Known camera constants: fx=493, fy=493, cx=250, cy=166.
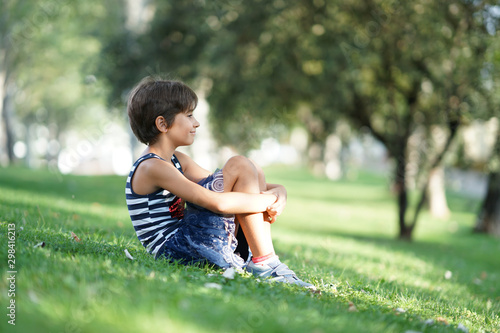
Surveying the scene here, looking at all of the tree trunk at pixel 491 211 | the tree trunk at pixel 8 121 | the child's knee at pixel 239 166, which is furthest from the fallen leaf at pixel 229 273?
the tree trunk at pixel 8 121

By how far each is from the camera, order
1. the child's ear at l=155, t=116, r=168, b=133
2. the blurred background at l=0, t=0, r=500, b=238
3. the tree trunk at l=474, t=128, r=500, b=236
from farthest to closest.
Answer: the tree trunk at l=474, t=128, r=500, b=236, the blurred background at l=0, t=0, r=500, b=238, the child's ear at l=155, t=116, r=168, b=133

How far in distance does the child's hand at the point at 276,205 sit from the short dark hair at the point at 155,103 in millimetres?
922

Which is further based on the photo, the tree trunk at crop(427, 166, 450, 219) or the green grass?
the tree trunk at crop(427, 166, 450, 219)

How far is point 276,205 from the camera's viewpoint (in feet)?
12.0

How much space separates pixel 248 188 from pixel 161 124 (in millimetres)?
824

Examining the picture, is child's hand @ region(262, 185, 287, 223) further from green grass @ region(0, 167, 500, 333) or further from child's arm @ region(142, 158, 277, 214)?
green grass @ region(0, 167, 500, 333)

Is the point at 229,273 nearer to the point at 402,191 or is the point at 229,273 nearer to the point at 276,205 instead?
the point at 276,205

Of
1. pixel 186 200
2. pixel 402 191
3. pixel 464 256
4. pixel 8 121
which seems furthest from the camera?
pixel 8 121

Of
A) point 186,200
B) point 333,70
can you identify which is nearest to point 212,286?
point 186,200

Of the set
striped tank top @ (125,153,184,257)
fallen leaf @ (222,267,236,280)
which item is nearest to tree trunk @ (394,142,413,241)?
striped tank top @ (125,153,184,257)

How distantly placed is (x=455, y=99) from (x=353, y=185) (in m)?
19.3

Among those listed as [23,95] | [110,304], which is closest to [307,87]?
[110,304]

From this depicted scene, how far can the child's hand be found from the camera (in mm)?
3656

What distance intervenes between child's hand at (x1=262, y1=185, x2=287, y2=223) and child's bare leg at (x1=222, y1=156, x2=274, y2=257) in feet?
0.26
